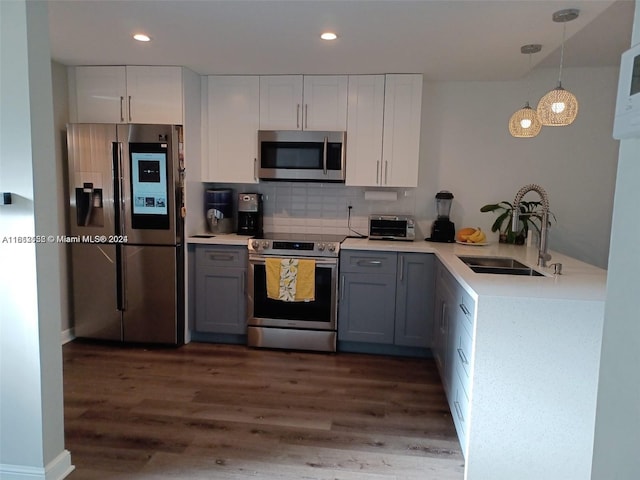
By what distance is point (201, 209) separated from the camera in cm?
379

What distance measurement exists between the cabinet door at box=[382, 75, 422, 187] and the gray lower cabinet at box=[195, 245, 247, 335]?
144 centimetres

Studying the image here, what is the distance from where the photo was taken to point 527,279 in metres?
2.09

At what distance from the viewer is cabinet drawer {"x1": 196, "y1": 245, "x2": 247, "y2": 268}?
3.49 meters

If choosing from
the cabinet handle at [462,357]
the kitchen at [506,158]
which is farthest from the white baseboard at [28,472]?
the kitchen at [506,158]

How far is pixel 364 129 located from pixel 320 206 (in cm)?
83

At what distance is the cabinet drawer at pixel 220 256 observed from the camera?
11.5ft

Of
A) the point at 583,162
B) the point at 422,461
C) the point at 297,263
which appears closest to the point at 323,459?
the point at 422,461

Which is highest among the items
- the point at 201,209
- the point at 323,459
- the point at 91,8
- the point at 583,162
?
the point at 91,8

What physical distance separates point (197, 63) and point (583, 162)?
3.35 m

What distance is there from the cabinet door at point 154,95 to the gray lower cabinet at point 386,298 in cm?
183

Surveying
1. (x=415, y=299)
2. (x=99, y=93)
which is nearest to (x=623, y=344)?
(x=415, y=299)

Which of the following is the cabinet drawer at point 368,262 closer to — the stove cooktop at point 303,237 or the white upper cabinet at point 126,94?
the stove cooktop at point 303,237

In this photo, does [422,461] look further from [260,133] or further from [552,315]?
[260,133]

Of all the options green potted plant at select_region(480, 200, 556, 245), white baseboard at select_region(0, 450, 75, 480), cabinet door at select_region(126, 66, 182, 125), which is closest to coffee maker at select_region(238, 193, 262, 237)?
cabinet door at select_region(126, 66, 182, 125)
